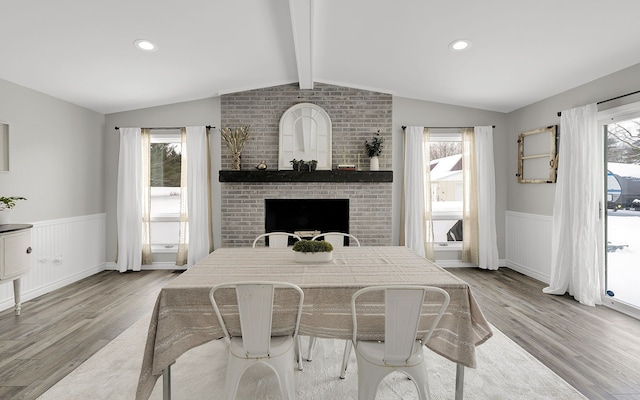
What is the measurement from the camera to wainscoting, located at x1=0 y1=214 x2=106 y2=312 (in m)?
3.79

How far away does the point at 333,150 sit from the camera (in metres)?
4.98

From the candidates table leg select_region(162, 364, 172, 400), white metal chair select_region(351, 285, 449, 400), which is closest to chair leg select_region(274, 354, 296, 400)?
white metal chair select_region(351, 285, 449, 400)

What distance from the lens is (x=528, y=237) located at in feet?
15.5

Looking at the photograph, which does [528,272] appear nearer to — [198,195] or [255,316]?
[255,316]

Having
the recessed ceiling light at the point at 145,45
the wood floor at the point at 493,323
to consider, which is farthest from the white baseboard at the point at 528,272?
the recessed ceiling light at the point at 145,45

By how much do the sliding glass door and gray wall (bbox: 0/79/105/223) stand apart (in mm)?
6196

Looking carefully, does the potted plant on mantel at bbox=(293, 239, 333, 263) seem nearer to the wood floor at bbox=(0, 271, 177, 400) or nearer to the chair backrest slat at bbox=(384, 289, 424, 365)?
the chair backrest slat at bbox=(384, 289, 424, 365)

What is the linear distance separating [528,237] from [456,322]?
364 cm

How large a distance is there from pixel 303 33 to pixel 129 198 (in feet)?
11.7

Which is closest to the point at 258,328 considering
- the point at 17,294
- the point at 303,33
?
the point at 303,33

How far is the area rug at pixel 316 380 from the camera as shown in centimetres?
204

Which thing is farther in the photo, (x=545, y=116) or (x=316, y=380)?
(x=545, y=116)

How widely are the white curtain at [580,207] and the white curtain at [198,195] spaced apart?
4.56 m

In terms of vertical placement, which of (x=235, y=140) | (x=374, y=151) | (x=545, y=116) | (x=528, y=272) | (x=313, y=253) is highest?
(x=545, y=116)
